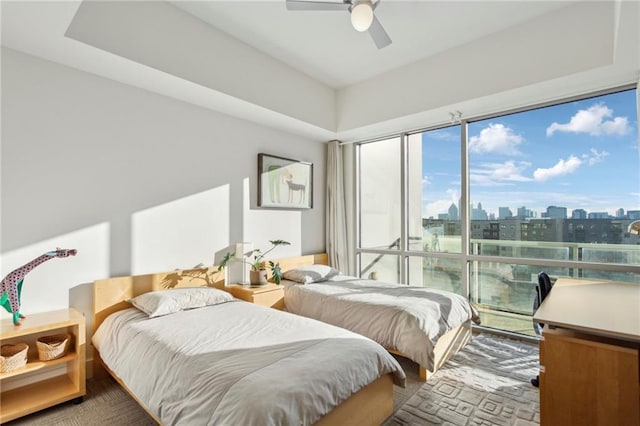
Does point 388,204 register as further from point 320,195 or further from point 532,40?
point 532,40

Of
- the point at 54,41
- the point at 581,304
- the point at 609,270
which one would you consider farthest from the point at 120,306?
the point at 609,270

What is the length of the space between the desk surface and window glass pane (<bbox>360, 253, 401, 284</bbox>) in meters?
2.15

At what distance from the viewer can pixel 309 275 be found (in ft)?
12.5

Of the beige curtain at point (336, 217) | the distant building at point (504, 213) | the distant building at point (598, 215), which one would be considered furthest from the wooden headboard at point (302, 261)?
the distant building at point (598, 215)

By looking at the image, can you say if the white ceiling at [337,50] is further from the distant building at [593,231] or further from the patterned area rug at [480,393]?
the patterned area rug at [480,393]

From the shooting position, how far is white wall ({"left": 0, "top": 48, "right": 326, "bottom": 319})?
2.38 m

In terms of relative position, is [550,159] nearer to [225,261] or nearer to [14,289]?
[225,261]

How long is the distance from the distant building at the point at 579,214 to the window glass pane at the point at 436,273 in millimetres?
1236

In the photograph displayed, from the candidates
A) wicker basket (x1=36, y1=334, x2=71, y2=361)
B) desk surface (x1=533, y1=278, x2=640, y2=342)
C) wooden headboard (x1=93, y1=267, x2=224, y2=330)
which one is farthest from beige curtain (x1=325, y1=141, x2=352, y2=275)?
wicker basket (x1=36, y1=334, x2=71, y2=361)

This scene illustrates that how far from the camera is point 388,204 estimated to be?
4.72 m

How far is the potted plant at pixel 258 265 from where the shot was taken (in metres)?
3.59

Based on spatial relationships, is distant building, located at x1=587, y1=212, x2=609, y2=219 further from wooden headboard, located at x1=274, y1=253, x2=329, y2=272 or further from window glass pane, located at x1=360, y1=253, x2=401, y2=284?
wooden headboard, located at x1=274, y1=253, x2=329, y2=272

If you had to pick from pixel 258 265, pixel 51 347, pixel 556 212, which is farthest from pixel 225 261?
pixel 556 212

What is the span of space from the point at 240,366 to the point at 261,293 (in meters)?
1.73
